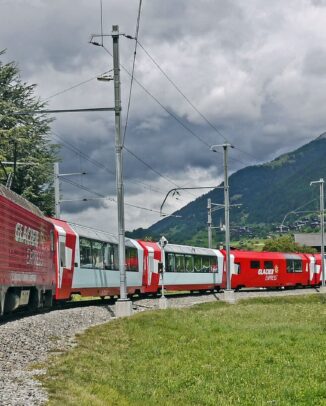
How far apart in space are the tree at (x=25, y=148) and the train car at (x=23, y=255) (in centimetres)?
2171

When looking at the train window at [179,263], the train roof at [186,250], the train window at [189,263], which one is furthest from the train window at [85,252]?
the train window at [189,263]

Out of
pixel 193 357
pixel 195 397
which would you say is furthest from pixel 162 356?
pixel 195 397

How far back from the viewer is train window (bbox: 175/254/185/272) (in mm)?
50562

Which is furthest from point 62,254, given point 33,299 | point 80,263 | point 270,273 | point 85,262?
point 270,273

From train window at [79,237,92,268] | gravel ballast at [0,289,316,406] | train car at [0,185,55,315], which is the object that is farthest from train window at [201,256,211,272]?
train car at [0,185,55,315]

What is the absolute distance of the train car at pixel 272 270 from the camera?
205ft

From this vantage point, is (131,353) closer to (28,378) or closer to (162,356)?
(162,356)

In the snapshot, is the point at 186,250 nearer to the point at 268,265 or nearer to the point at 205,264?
the point at 205,264

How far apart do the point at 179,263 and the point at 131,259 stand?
9.84 meters

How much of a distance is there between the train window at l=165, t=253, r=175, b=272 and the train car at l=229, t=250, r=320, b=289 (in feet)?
38.9

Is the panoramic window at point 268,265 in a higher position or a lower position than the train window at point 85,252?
higher

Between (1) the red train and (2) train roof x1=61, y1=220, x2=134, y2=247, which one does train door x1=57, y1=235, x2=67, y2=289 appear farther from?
(2) train roof x1=61, y1=220, x2=134, y2=247

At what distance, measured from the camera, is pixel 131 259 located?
41531mm

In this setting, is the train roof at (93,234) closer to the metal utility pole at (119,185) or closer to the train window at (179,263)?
the metal utility pole at (119,185)
